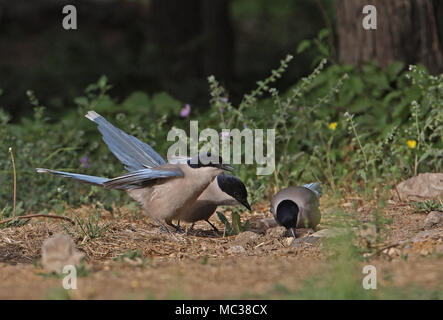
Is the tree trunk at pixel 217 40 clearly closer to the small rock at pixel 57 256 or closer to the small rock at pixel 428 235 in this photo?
the small rock at pixel 428 235

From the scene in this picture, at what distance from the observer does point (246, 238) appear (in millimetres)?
4484

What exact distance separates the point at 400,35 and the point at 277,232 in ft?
10.2

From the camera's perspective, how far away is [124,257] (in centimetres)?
395

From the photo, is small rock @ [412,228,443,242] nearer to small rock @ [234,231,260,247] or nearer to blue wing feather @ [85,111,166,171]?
small rock @ [234,231,260,247]

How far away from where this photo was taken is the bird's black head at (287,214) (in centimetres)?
447

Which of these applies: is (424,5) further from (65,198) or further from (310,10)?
(310,10)

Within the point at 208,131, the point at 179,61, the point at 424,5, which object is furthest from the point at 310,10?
the point at 208,131

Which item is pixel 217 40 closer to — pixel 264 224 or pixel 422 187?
pixel 422 187

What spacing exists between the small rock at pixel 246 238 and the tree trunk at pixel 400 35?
3008mm

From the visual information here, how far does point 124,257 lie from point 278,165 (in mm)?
2032

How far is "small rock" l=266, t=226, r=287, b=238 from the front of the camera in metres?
4.57

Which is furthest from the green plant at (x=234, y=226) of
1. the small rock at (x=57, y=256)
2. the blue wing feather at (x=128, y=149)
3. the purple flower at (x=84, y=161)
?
the purple flower at (x=84, y=161)

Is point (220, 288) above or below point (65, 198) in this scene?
below

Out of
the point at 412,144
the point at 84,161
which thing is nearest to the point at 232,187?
the point at 412,144
